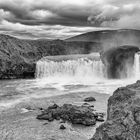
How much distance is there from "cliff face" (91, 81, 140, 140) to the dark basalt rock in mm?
13539

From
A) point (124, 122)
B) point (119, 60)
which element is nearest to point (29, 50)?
point (119, 60)

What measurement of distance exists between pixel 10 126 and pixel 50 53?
55.3 metres

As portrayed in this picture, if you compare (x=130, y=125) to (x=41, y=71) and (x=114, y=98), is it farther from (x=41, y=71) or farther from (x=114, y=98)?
(x=41, y=71)

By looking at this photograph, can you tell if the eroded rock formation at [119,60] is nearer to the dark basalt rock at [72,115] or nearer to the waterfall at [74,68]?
the waterfall at [74,68]

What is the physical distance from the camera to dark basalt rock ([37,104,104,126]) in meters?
20.4

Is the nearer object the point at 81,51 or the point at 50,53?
the point at 50,53

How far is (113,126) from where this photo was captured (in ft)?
20.7

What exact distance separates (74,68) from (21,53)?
57.7 feet

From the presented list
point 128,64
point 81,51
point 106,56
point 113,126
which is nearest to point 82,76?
point 106,56

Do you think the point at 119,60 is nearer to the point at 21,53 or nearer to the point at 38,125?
the point at 21,53

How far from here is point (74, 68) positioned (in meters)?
51.1

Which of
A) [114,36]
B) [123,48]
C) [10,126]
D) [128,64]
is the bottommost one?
[10,126]

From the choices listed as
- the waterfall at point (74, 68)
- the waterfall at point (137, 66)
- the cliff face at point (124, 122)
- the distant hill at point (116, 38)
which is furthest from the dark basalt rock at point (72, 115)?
the distant hill at point (116, 38)

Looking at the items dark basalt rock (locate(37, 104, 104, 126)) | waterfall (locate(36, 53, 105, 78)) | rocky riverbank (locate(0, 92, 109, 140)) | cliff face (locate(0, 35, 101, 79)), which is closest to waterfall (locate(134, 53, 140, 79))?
waterfall (locate(36, 53, 105, 78))
